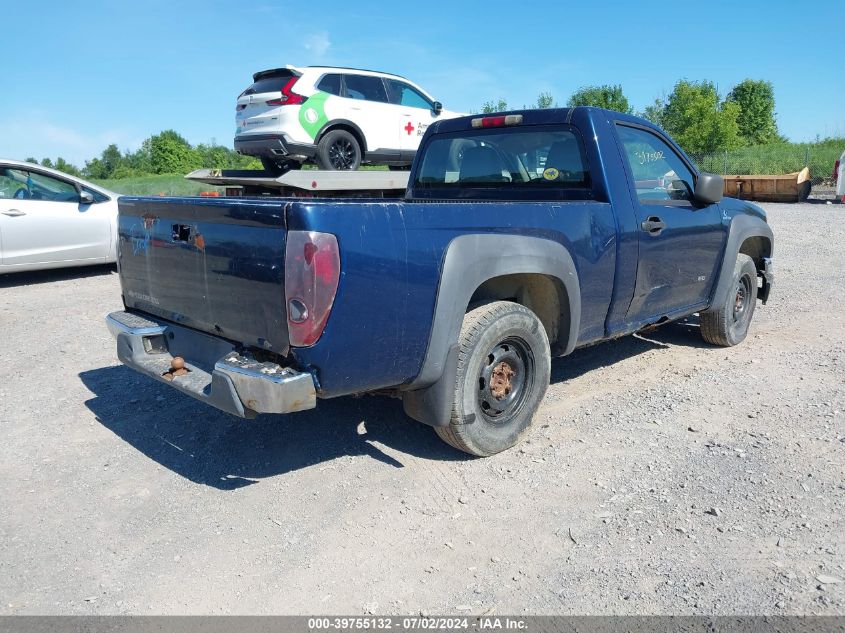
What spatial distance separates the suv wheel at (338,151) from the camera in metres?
10.5

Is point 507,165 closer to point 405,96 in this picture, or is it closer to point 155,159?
point 405,96

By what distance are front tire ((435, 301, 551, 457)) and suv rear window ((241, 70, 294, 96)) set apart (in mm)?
7471

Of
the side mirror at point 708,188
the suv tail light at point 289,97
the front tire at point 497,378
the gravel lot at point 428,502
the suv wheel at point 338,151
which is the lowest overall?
the gravel lot at point 428,502

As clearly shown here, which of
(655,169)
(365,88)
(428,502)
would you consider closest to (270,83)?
(365,88)

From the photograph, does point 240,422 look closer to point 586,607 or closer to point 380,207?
point 380,207

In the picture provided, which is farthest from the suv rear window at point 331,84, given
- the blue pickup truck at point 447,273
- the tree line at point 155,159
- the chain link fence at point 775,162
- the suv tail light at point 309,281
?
the tree line at point 155,159

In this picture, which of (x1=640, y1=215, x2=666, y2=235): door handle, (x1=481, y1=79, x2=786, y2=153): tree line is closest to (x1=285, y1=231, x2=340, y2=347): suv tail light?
(x1=640, y1=215, x2=666, y2=235): door handle

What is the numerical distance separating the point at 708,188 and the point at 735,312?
1.62 meters

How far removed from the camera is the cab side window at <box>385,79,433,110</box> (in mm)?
11375

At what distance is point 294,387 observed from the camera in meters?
2.91

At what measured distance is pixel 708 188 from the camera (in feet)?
16.6

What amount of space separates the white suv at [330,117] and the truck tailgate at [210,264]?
633 cm

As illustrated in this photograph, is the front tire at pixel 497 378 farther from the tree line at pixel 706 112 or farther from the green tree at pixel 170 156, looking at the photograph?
the green tree at pixel 170 156

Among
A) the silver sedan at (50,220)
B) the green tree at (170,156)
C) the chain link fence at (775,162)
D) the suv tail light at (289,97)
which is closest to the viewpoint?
the silver sedan at (50,220)
